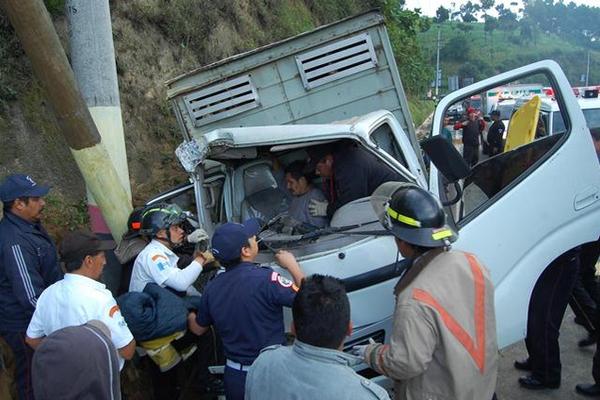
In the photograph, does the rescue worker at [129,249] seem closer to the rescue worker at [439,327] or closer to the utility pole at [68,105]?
the utility pole at [68,105]

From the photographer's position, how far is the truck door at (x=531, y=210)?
3412mm

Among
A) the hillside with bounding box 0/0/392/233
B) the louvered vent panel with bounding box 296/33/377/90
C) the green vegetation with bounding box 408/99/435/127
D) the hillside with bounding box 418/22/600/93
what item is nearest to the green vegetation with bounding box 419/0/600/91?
the hillside with bounding box 418/22/600/93

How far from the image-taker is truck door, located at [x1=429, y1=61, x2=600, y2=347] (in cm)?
341

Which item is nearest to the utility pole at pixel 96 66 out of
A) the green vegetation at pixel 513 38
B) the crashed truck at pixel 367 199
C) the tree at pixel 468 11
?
the crashed truck at pixel 367 199

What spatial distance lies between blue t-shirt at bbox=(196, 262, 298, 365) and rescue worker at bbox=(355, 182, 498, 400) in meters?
0.48

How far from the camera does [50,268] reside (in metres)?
3.47

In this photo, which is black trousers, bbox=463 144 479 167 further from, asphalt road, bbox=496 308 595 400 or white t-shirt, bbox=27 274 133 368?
white t-shirt, bbox=27 274 133 368

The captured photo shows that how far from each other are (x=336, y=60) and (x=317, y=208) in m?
2.01

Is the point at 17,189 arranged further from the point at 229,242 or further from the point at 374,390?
the point at 374,390

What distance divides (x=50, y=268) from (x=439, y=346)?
8.33 feet

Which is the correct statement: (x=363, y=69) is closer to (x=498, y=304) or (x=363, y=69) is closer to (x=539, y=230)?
(x=539, y=230)

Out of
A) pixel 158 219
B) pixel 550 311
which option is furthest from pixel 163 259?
pixel 550 311

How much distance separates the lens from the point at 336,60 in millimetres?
5367

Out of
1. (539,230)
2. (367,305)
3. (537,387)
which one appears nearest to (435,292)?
(367,305)
